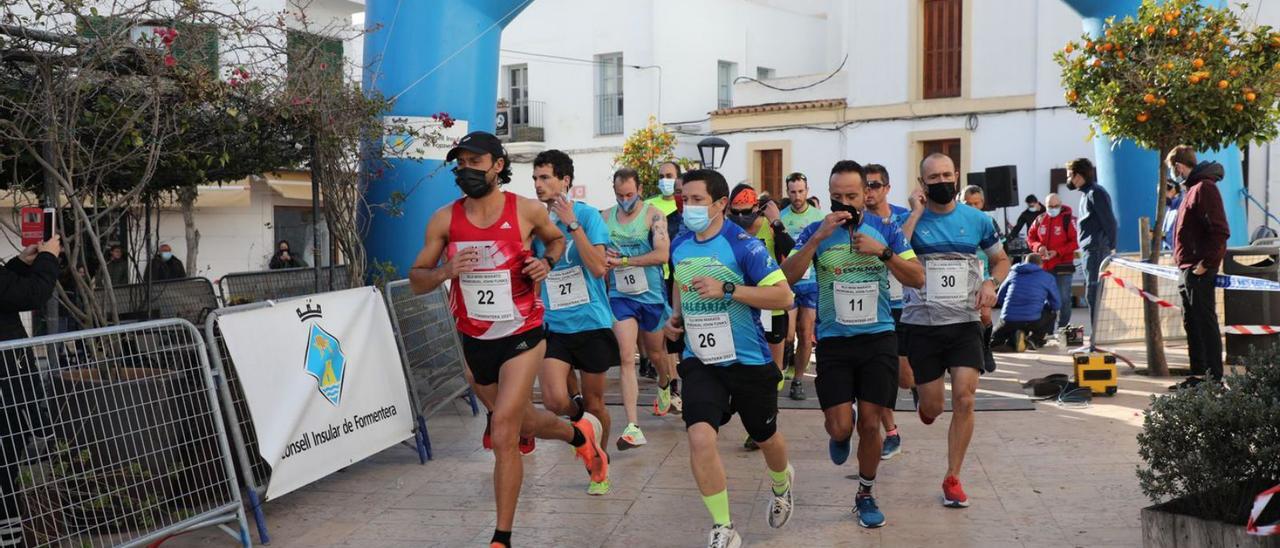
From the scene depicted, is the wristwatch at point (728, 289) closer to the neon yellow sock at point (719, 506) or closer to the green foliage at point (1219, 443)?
the neon yellow sock at point (719, 506)

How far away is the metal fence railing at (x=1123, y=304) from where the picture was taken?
12.7 meters

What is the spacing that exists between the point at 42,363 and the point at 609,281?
13.9 ft

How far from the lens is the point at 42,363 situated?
532 cm

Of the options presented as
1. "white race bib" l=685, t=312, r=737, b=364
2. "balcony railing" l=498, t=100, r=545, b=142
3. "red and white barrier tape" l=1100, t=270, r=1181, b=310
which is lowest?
"red and white barrier tape" l=1100, t=270, r=1181, b=310

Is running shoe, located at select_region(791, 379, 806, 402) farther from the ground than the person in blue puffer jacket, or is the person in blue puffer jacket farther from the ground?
the person in blue puffer jacket

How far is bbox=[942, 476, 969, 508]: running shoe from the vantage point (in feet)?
21.3

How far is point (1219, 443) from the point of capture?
4.62 metres

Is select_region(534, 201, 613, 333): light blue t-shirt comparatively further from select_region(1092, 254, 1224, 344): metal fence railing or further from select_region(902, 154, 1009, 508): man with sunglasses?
select_region(1092, 254, 1224, 344): metal fence railing

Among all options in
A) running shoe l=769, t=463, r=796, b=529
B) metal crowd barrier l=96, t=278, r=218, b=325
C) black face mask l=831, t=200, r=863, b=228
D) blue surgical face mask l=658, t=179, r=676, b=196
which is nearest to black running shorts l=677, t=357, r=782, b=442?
running shoe l=769, t=463, r=796, b=529

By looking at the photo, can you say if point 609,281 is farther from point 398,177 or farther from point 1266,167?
point 1266,167

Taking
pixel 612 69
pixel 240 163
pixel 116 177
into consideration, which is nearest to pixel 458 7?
pixel 240 163

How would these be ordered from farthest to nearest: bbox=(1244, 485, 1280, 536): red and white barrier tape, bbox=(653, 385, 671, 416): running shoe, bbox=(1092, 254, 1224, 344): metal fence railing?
bbox=(1092, 254, 1224, 344): metal fence railing → bbox=(653, 385, 671, 416): running shoe → bbox=(1244, 485, 1280, 536): red and white barrier tape

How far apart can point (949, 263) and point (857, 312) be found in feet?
2.43

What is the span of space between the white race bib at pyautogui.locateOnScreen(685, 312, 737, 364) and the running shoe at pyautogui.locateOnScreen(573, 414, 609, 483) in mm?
1531
